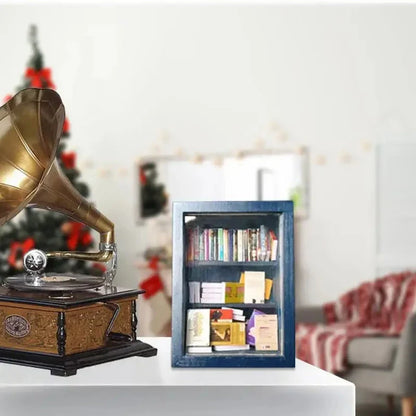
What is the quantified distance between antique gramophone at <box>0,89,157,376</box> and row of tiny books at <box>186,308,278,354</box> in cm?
15

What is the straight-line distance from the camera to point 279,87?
228 inches

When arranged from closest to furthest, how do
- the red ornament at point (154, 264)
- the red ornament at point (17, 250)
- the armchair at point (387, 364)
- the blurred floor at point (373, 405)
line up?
the armchair at point (387, 364)
the blurred floor at point (373, 405)
the red ornament at point (17, 250)
the red ornament at point (154, 264)

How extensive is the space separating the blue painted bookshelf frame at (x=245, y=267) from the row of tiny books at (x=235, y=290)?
0.5 inches

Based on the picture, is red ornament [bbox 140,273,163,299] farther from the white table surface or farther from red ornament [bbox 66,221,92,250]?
the white table surface

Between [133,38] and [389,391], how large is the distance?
3.17 metres

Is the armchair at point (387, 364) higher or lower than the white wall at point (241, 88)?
lower

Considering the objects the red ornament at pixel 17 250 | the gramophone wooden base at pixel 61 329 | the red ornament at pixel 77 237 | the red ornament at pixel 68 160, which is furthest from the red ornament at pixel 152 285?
the gramophone wooden base at pixel 61 329

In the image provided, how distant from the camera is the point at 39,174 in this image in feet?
6.25

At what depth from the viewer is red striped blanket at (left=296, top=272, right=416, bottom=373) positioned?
4.55 meters

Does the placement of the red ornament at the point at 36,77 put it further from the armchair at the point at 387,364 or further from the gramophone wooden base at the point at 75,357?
the gramophone wooden base at the point at 75,357

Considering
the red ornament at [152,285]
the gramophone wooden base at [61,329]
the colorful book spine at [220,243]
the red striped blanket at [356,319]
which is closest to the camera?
the gramophone wooden base at [61,329]

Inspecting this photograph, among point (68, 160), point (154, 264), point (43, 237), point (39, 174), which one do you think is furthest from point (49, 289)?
point (154, 264)

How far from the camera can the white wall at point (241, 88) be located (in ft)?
18.8

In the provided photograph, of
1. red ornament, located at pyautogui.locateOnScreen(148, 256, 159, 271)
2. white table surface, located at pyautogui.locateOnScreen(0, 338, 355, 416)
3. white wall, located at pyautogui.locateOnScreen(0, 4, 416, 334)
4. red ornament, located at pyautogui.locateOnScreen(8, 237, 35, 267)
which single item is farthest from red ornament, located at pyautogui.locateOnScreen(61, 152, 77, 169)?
white table surface, located at pyautogui.locateOnScreen(0, 338, 355, 416)
